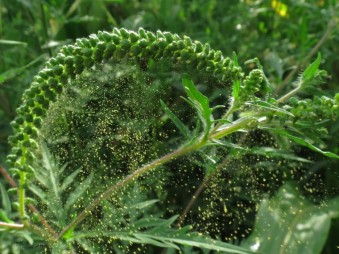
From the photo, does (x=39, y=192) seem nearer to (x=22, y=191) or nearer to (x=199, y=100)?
(x=22, y=191)

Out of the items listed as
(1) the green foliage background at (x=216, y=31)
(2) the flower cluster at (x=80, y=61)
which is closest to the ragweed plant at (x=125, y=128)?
(2) the flower cluster at (x=80, y=61)

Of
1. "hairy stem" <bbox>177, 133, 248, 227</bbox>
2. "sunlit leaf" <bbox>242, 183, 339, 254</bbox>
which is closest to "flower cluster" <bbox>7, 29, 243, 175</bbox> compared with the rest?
"hairy stem" <bbox>177, 133, 248, 227</bbox>

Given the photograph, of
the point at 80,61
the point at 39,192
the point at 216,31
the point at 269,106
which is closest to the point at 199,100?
the point at 269,106

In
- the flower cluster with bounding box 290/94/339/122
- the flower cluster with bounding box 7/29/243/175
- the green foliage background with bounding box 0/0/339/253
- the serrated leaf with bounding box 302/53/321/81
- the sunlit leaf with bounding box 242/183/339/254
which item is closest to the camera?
the flower cluster with bounding box 7/29/243/175

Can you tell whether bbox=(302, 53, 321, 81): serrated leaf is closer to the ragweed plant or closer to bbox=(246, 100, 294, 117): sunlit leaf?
the ragweed plant

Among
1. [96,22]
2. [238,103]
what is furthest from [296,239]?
[96,22]
